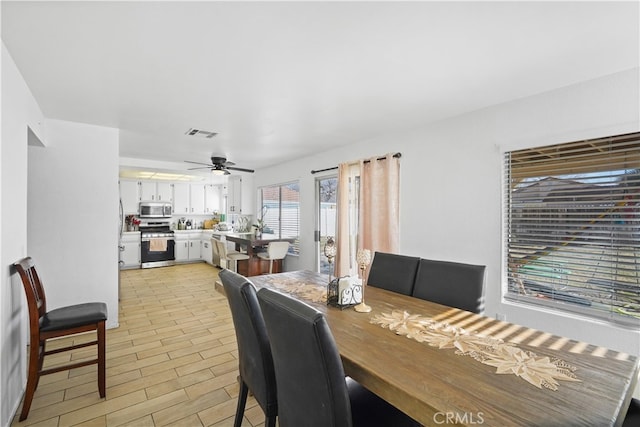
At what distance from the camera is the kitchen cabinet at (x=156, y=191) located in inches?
286

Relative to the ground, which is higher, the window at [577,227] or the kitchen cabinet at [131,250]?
the window at [577,227]

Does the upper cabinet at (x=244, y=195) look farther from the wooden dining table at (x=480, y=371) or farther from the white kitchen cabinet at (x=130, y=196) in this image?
the wooden dining table at (x=480, y=371)

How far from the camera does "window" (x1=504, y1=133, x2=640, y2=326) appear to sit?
2.02m

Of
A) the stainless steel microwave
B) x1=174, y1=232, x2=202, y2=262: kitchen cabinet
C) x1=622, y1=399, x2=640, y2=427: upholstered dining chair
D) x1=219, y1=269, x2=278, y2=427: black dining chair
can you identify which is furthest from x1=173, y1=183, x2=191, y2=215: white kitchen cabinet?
x1=622, y1=399, x2=640, y2=427: upholstered dining chair

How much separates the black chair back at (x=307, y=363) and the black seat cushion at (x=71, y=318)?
69.2 inches

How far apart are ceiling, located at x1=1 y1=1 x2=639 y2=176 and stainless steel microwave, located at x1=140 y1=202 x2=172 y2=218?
447 cm

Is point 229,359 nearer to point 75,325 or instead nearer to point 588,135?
point 75,325

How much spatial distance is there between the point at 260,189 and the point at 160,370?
4475 mm

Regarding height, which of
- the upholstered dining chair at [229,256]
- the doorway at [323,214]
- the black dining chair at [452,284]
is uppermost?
the doorway at [323,214]

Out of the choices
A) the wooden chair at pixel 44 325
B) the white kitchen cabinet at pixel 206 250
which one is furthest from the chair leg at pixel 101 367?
the white kitchen cabinet at pixel 206 250

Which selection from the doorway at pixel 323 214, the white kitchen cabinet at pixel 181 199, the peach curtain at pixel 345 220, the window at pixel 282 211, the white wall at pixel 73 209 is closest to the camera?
the white wall at pixel 73 209

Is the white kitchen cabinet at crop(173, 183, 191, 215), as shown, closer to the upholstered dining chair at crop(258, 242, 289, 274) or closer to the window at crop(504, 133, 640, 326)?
the upholstered dining chair at crop(258, 242, 289, 274)

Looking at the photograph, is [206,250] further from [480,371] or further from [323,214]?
[480,371]

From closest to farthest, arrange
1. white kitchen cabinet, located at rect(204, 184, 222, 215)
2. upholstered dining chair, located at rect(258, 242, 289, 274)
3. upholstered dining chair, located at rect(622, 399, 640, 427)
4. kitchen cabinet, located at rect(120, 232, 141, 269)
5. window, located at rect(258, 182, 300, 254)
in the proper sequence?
upholstered dining chair, located at rect(622, 399, 640, 427), upholstered dining chair, located at rect(258, 242, 289, 274), window, located at rect(258, 182, 300, 254), kitchen cabinet, located at rect(120, 232, 141, 269), white kitchen cabinet, located at rect(204, 184, 222, 215)
